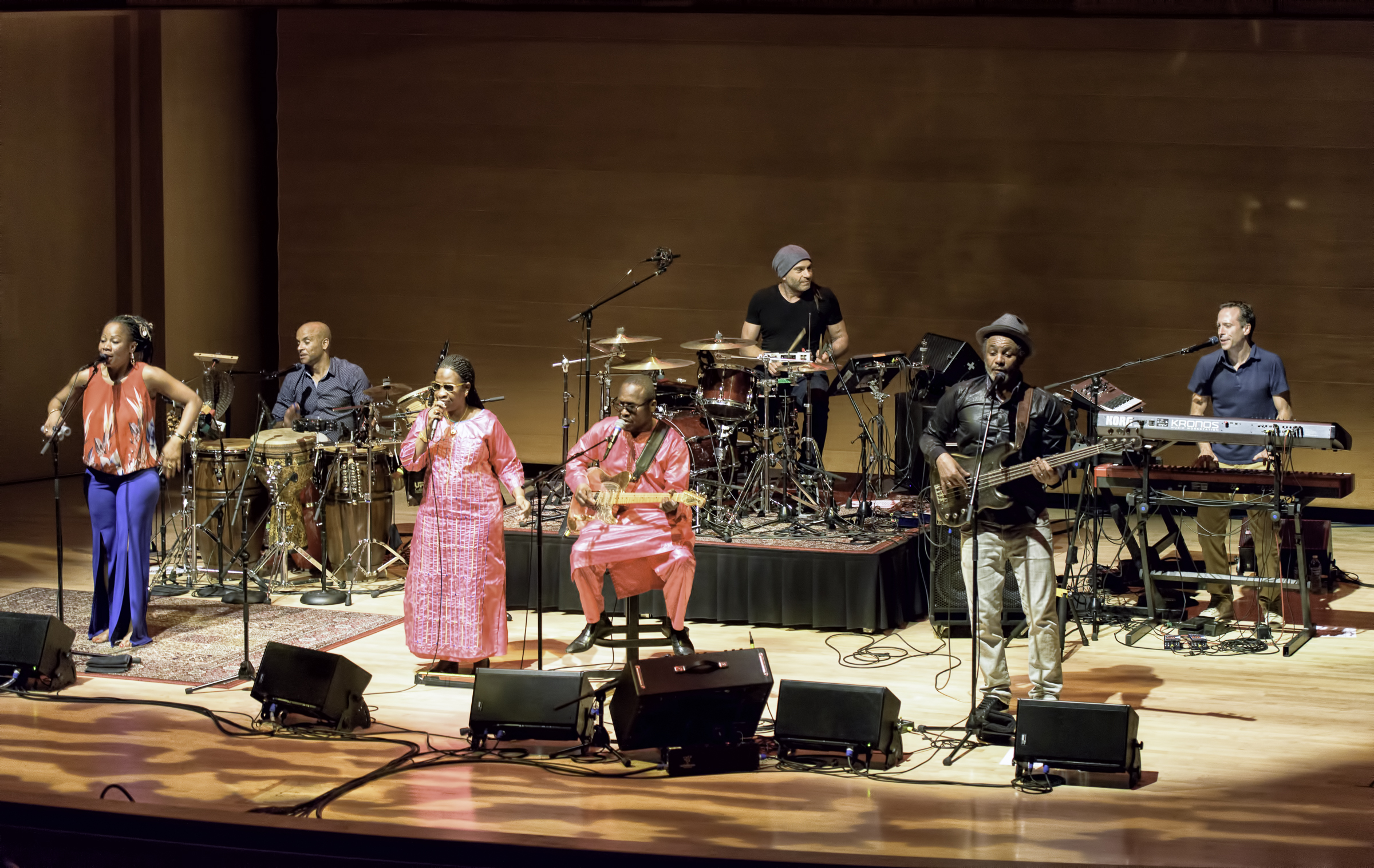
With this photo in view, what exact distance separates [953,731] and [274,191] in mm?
10507

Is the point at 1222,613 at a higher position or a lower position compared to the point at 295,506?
lower

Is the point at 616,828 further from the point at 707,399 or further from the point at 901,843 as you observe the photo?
the point at 707,399

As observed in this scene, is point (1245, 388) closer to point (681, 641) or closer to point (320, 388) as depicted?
point (681, 641)

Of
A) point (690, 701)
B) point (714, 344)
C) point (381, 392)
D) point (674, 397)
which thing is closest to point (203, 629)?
point (381, 392)

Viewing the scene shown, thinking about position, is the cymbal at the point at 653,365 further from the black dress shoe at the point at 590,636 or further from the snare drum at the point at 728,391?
the black dress shoe at the point at 590,636

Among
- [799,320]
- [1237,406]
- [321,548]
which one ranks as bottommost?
[321,548]

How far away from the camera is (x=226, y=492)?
9117 millimetres

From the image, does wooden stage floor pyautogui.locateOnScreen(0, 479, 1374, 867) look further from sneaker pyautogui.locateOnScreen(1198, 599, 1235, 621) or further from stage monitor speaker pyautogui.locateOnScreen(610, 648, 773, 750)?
sneaker pyautogui.locateOnScreen(1198, 599, 1235, 621)

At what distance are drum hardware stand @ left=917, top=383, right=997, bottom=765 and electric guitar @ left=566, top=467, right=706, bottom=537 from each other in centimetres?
135

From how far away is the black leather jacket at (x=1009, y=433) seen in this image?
240 inches

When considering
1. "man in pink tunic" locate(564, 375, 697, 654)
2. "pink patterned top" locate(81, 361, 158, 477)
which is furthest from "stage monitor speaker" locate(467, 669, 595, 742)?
"pink patterned top" locate(81, 361, 158, 477)

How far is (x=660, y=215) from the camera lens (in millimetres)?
12820

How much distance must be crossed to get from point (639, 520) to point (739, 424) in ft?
7.61

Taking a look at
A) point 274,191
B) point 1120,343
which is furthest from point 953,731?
point 274,191
